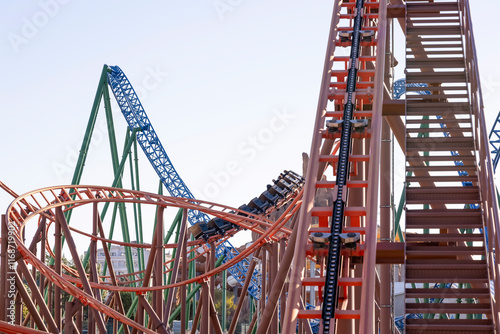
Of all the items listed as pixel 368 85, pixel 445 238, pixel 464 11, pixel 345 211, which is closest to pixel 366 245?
pixel 345 211

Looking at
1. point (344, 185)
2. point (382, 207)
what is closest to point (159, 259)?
point (382, 207)

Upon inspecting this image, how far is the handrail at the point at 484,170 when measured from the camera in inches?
202

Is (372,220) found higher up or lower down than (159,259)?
lower down

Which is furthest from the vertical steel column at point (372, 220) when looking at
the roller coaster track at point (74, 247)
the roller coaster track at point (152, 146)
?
the roller coaster track at point (152, 146)

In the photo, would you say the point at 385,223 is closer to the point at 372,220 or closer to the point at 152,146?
the point at 372,220

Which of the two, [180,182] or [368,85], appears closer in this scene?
[368,85]

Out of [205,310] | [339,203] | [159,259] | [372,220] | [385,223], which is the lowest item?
[205,310]

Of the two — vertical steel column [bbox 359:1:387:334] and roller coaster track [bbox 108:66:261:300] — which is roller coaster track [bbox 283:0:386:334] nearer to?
vertical steel column [bbox 359:1:387:334]

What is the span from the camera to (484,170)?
18.9ft

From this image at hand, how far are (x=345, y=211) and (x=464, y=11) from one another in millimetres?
3089

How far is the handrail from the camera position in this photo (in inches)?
202

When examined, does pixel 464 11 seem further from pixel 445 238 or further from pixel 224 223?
pixel 224 223

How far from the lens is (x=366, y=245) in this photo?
16.2ft

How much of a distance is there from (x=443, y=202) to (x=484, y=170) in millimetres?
594
